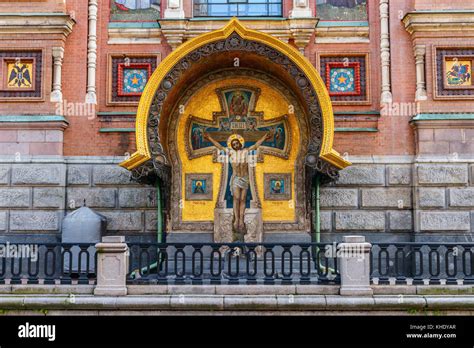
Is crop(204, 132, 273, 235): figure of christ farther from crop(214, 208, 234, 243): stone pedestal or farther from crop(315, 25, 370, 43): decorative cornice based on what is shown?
crop(315, 25, 370, 43): decorative cornice

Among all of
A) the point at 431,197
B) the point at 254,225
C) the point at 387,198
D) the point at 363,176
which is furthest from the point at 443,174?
the point at 254,225

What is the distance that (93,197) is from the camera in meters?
14.3

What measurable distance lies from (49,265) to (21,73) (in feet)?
16.5

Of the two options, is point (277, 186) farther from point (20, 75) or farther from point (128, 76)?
point (20, 75)

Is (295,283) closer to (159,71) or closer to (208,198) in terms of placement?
(208,198)

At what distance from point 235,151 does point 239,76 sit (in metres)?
1.87

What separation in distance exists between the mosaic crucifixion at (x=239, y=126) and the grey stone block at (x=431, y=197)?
11.3ft

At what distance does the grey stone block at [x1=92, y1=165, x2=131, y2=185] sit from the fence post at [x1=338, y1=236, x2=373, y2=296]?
601 centimetres

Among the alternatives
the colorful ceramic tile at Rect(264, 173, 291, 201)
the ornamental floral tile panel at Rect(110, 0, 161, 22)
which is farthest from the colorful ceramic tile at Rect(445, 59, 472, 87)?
the ornamental floral tile panel at Rect(110, 0, 161, 22)

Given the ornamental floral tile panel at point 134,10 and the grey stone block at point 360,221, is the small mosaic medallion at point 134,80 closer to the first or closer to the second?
the ornamental floral tile panel at point 134,10

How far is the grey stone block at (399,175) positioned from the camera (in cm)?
1413

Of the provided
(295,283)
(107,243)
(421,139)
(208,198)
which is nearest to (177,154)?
(208,198)

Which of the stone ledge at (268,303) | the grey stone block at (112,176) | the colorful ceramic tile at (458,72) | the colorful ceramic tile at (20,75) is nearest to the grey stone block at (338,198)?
the colorful ceramic tile at (458,72)

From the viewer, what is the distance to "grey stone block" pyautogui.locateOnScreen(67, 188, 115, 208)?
14.3 m
